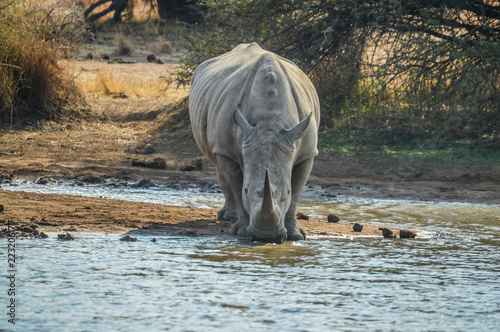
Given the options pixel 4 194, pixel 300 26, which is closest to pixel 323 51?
pixel 300 26

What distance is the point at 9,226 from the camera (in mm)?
6730

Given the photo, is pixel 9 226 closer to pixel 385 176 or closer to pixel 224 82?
pixel 224 82

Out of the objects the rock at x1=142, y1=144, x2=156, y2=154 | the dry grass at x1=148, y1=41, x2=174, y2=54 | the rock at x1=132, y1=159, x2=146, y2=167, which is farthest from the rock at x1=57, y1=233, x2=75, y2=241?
the dry grass at x1=148, y1=41, x2=174, y2=54

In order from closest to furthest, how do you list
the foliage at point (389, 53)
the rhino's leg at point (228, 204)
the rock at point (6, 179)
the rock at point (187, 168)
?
the rhino's leg at point (228, 204) < the rock at point (6, 179) < the rock at point (187, 168) < the foliage at point (389, 53)

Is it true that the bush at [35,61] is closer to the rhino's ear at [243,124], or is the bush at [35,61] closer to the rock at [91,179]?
the rock at [91,179]

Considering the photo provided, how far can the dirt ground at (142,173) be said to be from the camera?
24.0 ft

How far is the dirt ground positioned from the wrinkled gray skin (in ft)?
1.99

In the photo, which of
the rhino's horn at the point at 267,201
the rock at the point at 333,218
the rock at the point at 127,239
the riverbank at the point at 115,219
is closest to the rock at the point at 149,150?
the riverbank at the point at 115,219

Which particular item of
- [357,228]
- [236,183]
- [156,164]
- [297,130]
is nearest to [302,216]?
[357,228]

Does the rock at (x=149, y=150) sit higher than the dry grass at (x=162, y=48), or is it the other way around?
the dry grass at (x=162, y=48)

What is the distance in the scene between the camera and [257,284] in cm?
520

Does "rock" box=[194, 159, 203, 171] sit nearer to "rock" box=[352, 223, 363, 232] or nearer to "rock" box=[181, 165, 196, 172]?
"rock" box=[181, 165, 196, 172]

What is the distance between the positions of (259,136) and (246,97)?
1.99 feet

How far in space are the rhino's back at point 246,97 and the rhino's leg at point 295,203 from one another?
0.33m
